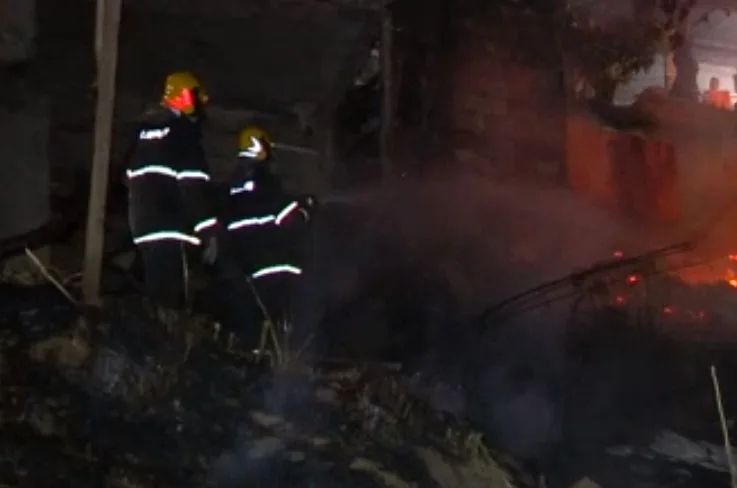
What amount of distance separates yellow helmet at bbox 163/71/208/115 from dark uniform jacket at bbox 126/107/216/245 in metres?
0.08

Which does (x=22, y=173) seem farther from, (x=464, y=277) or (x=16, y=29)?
(x=464, y=277)

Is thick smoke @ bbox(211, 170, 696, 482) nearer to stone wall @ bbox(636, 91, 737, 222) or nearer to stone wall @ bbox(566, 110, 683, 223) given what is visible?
stone wall @ bbox(566, 110, 683, 223)

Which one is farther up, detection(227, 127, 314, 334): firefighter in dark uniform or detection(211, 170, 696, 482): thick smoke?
detection(227, 127, 314, 334): firefighter in dark uniform

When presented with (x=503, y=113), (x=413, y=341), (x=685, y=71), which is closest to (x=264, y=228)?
(x=413, y=341)

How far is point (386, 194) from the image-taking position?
12.0m

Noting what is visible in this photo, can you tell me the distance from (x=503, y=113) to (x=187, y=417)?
781 centimetres

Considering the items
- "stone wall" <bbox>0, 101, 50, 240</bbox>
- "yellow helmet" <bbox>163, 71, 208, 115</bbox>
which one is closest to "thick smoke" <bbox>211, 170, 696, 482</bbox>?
"yellow helmet" <bbox>163, 71, 208, 115</bbox>

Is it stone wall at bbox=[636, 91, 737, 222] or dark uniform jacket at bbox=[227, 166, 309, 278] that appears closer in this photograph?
dark uniform jacket at bbox=[227, 166, 309, 278]

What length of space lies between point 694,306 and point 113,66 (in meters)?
8.30

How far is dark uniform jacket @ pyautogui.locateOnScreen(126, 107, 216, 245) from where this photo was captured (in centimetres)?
745

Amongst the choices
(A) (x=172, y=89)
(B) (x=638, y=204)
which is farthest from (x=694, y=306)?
(A) (x=172, y=89)

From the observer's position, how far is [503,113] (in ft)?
41.8

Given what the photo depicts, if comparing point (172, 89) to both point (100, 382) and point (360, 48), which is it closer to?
Result: point (100, 382)

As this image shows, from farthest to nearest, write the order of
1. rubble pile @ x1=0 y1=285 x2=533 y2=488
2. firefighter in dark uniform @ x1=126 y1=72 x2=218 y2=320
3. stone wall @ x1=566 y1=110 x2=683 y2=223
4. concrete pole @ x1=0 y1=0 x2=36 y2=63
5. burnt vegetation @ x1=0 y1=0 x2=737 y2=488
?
stone wall @ x1=566 y1=110 x2=683 y2=223 → concrete pole @ x1=0 y1=0 x2=36 y2=63 → firefighter in dark uniform @ x1=126 y1=72 x2=218 y2=320 → burnt vegetation @ x1=0 y1=0 x2=737 y2=488 → rubble pile @ x1=0 y1=285 x2=533 y2=488
